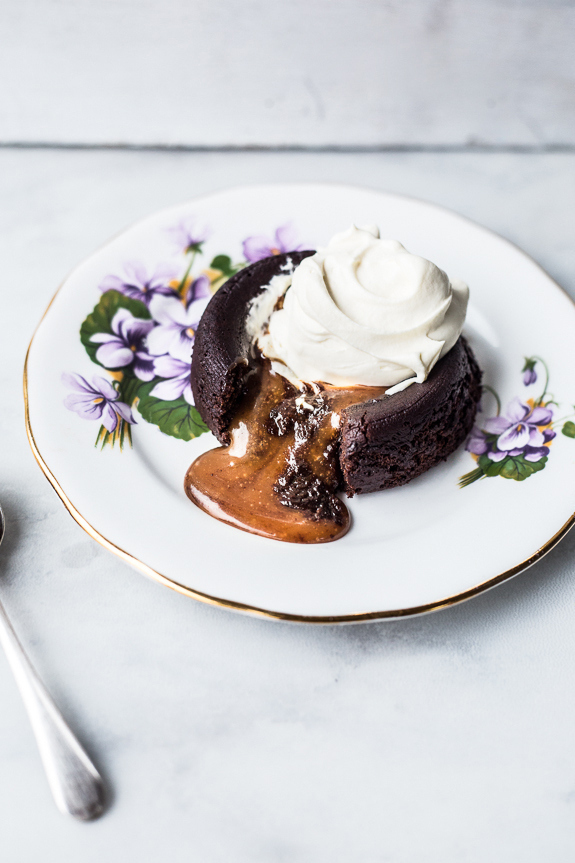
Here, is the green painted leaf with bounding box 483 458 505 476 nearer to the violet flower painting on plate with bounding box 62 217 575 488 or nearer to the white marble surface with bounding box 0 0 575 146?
the violet flower painting on plate with bounding box 62 217 575 488

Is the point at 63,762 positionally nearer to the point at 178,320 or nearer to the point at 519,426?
the point at 178,320

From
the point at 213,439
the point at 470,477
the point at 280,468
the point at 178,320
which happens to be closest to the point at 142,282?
the point at 178,320

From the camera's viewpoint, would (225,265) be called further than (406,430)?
Yes

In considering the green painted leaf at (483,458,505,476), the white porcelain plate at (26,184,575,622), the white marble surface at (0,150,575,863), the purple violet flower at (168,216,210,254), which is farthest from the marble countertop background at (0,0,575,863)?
the purple violet flower at (168,216,210,254)

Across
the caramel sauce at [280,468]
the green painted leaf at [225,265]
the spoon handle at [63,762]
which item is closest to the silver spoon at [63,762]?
the spoon handle at [63,762]

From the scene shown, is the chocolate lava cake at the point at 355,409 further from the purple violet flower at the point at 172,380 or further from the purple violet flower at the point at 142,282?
the purple violet flower at the point at 142,282
